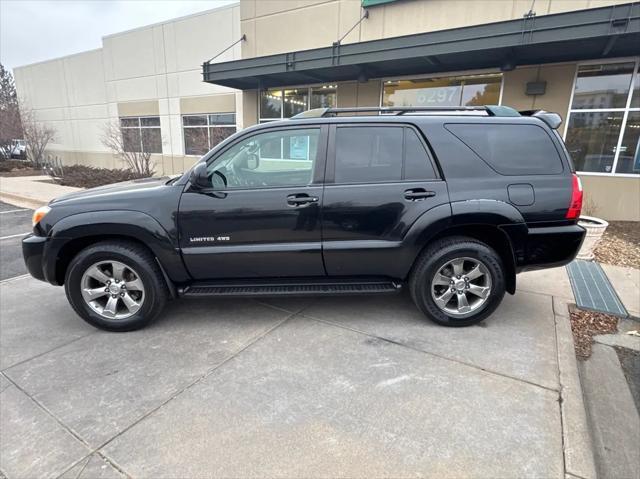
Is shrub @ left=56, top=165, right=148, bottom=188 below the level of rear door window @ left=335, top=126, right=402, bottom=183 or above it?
below

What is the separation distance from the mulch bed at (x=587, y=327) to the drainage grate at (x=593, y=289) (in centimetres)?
13

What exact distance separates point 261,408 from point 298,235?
145 cm

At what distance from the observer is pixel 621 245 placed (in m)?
6.64

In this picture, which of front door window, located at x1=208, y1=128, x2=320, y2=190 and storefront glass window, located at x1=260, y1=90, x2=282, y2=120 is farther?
storefront glass window, located at x1=260, y1=90, x2=282, y2=120

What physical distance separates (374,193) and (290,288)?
1154 mm

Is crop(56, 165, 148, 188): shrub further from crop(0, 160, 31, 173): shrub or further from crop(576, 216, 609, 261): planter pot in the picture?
crop(576, 216, 609, 261): planter pot

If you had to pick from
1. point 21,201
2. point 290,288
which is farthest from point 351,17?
point 21,201

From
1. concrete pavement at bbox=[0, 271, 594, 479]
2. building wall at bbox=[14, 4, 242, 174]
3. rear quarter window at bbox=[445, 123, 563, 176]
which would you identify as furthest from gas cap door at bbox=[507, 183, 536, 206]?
building wall at bbox=[14, 4, 242, 174]

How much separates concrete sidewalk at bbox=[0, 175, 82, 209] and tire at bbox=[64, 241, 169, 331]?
343 inches

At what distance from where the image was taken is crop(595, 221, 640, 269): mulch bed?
19.3 feet

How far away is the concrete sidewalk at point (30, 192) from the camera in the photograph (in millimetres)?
10625

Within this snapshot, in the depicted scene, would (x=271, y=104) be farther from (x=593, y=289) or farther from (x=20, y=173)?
(x=20, y=173)

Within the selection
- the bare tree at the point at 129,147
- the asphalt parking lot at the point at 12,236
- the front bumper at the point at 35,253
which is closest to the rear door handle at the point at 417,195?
the front bumper at the point at 35,253

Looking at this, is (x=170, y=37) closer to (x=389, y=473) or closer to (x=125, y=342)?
(x=125, y=342)
